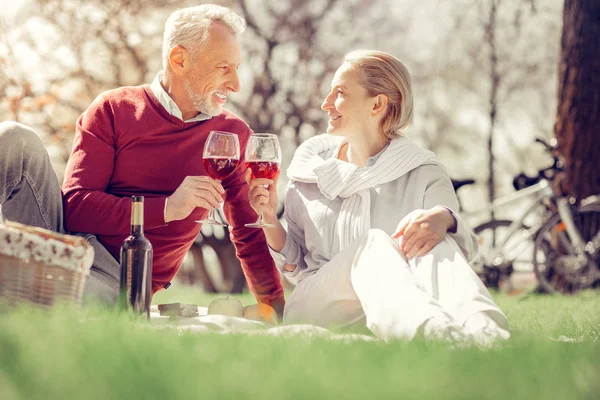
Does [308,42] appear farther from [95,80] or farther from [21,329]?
Answer: [21,329]

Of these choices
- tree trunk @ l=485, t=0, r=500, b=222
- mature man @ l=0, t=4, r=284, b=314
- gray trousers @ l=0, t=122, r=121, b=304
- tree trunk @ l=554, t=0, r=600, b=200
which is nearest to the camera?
gray trousers @ l=0, t=122, r=121, b=304

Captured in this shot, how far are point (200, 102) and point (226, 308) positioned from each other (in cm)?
110

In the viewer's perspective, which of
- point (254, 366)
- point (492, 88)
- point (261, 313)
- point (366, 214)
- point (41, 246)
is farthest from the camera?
point (492, 88)

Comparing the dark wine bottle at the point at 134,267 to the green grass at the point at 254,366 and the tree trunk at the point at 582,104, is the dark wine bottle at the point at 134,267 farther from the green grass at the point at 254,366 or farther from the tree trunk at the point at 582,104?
the tree trunk at the point at 582,104

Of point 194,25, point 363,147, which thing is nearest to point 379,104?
point 363,147

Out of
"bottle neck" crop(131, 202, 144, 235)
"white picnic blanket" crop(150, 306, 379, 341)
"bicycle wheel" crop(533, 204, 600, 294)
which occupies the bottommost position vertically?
"bicycle wheel" crop(533, 204, 600, 294)

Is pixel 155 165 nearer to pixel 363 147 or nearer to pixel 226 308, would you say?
pixel 226 308

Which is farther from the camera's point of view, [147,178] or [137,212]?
[147,178]

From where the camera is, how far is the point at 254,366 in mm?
2225

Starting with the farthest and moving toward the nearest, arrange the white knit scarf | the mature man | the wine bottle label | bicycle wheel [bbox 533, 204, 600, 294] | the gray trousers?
1. bicycle wheel [bbox 533, 204, 600, 294]
2. the white knit scarf
3. the mature man
4. the gray trousers
5. the wine bottle label

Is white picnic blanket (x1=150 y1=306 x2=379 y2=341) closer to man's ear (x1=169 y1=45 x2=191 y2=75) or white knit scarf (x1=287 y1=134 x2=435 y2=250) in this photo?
white knit scarf (x1=287 y1=134 x2=435 y2=250)

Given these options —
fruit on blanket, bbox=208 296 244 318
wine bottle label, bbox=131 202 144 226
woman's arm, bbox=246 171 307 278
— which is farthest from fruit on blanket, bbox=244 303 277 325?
wine bottle label, bbox=131 202 144 226

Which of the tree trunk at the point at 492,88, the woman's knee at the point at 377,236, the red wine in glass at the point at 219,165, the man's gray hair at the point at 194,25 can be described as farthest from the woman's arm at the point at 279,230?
the tree trunk at the point at 492,88

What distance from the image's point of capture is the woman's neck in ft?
13.3
